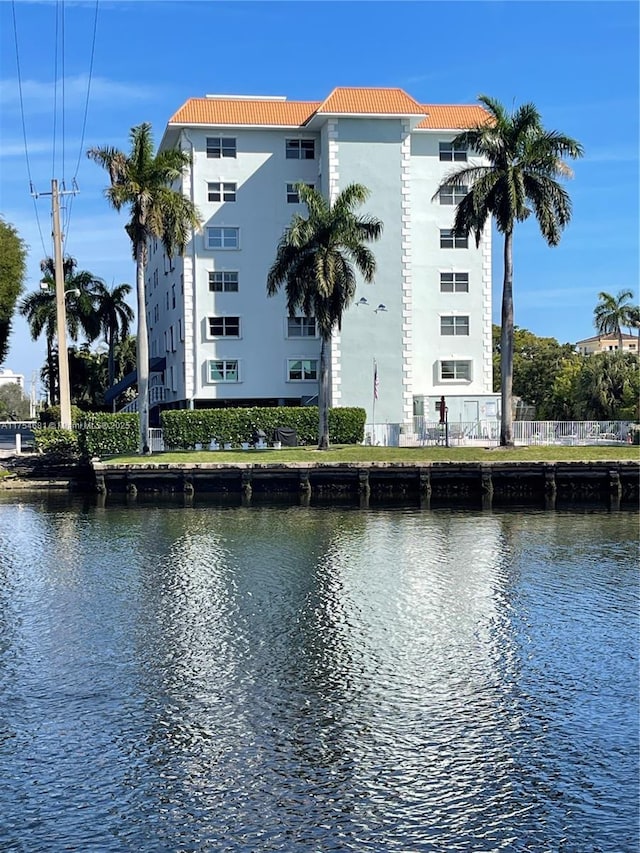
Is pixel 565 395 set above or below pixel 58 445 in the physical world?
above

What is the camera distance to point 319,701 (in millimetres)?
14242

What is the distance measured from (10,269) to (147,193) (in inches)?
360

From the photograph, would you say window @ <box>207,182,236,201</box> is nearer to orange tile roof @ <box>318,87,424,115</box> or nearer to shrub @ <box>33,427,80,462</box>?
orange tile roof @ <box>318,87,424,115</box>

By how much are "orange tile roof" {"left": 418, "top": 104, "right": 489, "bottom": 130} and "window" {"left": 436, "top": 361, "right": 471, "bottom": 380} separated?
13.4 meters

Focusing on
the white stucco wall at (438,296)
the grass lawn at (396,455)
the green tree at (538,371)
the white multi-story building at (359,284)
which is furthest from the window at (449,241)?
the green tree at (538,371)

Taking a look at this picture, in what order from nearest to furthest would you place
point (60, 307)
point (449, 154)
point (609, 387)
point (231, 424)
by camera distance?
point (231, 424)
point (60, 307)
point (449, 154)
point (609, 387)

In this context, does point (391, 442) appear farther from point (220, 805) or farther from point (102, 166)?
point (220, 805)

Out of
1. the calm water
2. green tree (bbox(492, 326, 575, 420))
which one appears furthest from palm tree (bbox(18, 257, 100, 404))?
the calm water

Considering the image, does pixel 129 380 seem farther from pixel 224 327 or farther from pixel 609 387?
pixel 609 387

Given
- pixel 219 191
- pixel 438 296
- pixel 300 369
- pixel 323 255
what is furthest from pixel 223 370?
pixel 438 296

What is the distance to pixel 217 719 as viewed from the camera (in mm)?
13516

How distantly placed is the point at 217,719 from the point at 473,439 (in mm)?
37068

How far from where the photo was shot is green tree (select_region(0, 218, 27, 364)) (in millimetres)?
47594

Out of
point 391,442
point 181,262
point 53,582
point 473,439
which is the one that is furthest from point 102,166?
point 53,582
